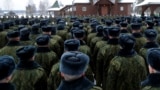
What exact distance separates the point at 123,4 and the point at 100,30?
41909 millimetres

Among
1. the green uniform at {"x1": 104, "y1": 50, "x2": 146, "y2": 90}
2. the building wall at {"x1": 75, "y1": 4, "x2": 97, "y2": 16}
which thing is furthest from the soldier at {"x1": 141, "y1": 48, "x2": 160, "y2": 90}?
the building wall at {"x1": 75, "y1": 4, "x2": 97, "y2": 16}

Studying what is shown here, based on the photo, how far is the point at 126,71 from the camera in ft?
18.0

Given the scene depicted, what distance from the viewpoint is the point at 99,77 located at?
331 inches

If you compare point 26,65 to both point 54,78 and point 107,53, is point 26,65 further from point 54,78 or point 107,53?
point 107,53

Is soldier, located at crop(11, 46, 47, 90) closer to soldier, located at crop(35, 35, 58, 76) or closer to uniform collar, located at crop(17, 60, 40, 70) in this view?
uniform collar, located at crop(17, 60, 40, 70)

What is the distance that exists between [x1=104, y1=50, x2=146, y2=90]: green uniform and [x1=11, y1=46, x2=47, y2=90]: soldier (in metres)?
1.47

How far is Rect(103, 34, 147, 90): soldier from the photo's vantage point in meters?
5.39

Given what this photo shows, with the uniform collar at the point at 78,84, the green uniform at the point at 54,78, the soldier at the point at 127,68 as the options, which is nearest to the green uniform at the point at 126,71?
the soldier at the point at 127,68

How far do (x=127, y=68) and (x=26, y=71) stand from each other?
6.03 feet

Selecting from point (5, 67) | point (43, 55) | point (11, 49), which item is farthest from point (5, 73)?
point (11, 49)

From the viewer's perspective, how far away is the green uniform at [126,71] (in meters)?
5.44

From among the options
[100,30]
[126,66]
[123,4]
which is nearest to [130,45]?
[126,66]

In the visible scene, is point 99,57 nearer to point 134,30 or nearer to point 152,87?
point 134,30

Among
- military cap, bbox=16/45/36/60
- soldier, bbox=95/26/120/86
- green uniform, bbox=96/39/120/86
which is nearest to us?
military cap, bbox=16/45/36/60
